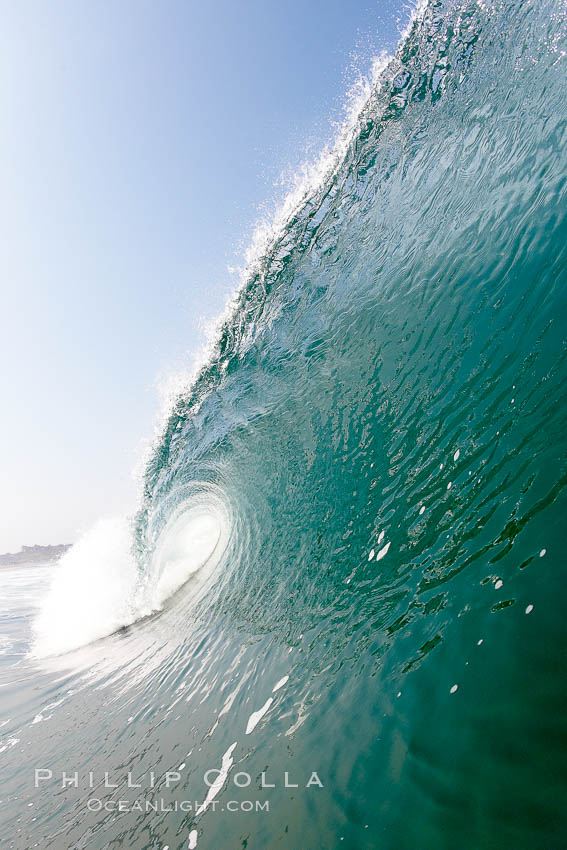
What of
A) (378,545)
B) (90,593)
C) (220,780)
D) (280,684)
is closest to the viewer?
(220,780)

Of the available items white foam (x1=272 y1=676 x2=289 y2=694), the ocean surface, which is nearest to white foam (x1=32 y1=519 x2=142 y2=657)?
the ocean surface

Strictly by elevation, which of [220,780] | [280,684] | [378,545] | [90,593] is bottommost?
[220,780]

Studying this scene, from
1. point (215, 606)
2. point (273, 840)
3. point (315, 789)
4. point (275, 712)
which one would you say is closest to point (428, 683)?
point (315, 789)

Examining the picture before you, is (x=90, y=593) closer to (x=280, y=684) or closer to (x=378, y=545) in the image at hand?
(x=280, y=684)

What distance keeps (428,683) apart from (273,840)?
1.09 metres

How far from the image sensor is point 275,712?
9.27ft

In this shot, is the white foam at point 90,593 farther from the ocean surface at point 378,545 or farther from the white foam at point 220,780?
the white foam at point 220,780

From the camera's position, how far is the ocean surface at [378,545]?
1.86 metres

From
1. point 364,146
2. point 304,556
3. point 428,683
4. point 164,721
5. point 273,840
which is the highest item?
point 364,146

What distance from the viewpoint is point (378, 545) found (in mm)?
3580

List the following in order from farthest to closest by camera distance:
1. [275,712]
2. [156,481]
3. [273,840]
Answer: [156,481] → [275,712] → [273,840]

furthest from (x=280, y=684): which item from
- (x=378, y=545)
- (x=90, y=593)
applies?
(x=90, y=593)

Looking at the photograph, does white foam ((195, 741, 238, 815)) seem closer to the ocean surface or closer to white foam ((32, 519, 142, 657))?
the ocean surface

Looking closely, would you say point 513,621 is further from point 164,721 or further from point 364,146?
point 364,146
